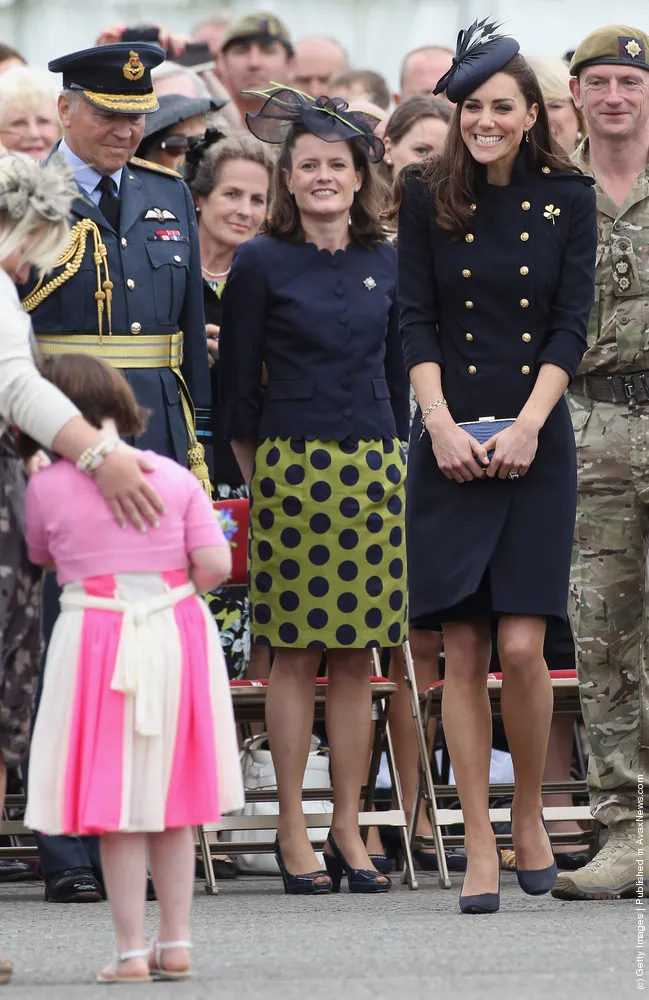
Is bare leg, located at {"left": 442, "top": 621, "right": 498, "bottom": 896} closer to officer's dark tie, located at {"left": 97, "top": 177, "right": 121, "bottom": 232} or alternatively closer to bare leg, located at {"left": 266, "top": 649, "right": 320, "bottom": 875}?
bare leg, located at {"left": 266, "top": 649, "right": 320, "bottom": 875}

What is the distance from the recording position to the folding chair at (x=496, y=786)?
22.4 feet

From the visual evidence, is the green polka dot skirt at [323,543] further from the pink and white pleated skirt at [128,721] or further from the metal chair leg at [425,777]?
the pink and white pleated skirt at [128,721]

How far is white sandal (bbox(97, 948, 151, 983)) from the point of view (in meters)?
4.41

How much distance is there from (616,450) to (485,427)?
0.68m

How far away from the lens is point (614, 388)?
6.27m

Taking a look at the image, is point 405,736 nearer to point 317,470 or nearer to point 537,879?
point 317,470

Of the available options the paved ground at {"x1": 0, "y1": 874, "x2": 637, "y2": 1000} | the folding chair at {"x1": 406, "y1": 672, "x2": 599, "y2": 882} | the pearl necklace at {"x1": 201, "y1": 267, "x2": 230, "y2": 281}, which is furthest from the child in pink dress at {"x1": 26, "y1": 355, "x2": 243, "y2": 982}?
the pearl necklace at {"x1": 201, "y1": 267, "x2": 230, "y2": 281}

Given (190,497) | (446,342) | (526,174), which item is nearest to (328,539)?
(446,342)

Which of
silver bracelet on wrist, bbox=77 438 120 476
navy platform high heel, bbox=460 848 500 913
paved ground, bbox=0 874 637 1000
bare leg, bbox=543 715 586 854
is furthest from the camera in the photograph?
bare leg, bbox=543 715 586 854

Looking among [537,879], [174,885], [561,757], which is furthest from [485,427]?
[561,757]

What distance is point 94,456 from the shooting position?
4602mm

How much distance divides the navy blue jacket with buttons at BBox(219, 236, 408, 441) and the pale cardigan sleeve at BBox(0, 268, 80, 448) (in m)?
1.86

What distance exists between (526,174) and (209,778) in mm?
2202

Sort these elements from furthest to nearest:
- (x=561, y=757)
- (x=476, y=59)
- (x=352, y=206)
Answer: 1. (x=561, y=757)
2. (x=352, y=206)
3. (x=476, y=59)
